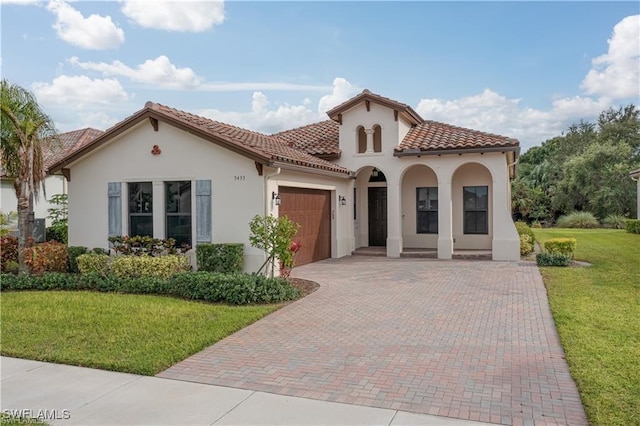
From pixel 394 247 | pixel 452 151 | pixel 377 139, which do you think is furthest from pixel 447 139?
pixel 394 247

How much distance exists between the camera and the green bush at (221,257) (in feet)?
39.0

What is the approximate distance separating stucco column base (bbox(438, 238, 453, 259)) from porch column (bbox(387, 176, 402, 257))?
4.92ft

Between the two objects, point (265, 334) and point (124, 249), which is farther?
point (124, 249)

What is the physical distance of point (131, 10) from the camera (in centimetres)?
1247

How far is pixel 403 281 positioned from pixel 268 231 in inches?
149

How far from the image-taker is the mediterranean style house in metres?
12.5

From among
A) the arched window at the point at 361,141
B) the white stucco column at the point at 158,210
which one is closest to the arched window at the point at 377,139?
the arched window at the point at 361,141

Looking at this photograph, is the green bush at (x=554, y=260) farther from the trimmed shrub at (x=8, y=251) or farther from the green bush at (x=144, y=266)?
the trimmed shrub at (x=8, y=251)

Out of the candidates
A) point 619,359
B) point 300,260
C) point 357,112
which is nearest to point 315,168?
point 300,260

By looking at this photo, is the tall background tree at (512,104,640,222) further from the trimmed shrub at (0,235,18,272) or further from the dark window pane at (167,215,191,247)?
the trimmed shrub at (0,235,18,272)

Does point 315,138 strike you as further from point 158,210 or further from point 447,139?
point 158,210

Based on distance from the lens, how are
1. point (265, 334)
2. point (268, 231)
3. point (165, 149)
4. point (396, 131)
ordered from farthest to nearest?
point (396, 131)
point (165, 149)
point (268, 231)
point (265, 334)

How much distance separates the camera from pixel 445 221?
1670 cm

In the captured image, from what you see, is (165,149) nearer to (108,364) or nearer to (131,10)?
(131,10)
